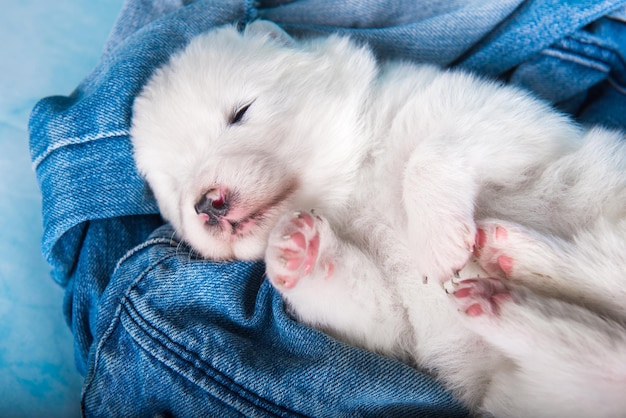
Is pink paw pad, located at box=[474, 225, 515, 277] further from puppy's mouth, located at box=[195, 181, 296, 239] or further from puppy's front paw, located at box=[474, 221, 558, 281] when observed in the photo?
puppy's mouth, located at box=[195, 181, 296, 239]

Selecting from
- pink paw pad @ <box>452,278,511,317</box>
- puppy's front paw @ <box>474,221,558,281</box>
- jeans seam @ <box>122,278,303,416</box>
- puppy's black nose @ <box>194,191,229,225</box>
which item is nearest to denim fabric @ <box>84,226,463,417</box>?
jeans seam @ <box>122,278,303,416</box>

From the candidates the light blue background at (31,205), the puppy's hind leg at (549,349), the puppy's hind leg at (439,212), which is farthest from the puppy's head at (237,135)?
the light blue background at (31,205)

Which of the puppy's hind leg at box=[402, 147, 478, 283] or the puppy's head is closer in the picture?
the puppy's hind leg at box=[402, 147, 478, 283]

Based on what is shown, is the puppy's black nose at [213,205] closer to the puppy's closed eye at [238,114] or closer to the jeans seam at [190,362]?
the puppy's closed eye at [238,114]

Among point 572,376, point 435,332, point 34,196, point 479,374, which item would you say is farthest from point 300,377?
point 34,196

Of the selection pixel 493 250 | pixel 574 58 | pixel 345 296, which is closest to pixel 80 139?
pixel 345 296

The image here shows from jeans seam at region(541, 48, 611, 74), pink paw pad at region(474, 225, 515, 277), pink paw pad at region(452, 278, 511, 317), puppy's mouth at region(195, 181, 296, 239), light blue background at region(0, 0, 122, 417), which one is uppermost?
jeans seam at region(541, 48, 611, 74)

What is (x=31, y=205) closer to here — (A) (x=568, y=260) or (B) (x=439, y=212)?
(B) (x=439, y=212)
